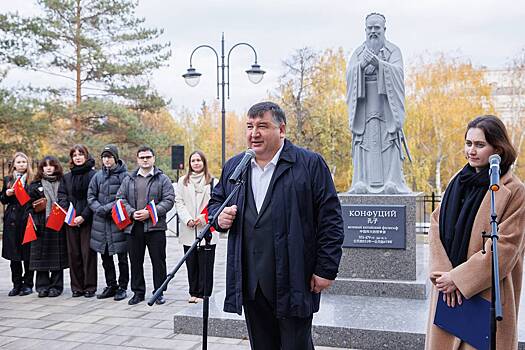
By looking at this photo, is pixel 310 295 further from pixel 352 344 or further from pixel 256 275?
pixel 352 344

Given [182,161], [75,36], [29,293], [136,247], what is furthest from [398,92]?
[75,36]

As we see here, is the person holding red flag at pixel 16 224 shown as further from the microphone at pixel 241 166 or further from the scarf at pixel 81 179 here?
the microphone at pixel 241 166

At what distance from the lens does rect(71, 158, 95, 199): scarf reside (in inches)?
287

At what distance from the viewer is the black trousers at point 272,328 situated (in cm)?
313

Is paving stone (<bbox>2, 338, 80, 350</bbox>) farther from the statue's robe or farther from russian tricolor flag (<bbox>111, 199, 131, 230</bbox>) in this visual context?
the statue's robe

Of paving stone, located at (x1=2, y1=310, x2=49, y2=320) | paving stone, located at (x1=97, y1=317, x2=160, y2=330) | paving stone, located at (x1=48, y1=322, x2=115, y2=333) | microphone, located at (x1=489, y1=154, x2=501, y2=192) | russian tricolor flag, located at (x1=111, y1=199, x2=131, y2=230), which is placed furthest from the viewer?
russian tricolor flag, located at (x1=111, y1=199, x2=131, y2=230)

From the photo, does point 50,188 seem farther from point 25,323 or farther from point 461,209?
point 461,209

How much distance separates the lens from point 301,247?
9.92ft

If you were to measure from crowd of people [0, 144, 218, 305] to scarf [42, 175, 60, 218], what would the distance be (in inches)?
0.5

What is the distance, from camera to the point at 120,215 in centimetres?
674

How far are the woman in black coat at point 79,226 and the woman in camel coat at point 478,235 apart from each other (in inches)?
200

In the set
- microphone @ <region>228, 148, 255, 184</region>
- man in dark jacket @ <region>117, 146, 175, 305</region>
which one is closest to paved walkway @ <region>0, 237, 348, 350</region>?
man in dark jacket @ <region>117, 146, 175, 305</region>

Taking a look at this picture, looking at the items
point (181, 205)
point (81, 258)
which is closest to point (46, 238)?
point (81, 258)

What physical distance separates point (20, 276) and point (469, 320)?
20.7 ft
